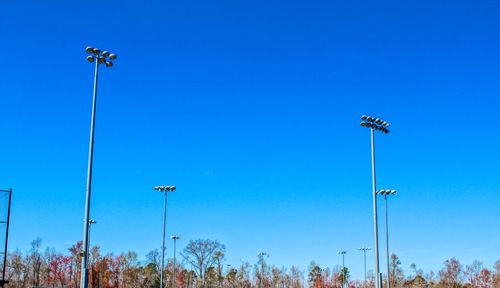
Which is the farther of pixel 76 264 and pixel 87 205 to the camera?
pixel 76 264

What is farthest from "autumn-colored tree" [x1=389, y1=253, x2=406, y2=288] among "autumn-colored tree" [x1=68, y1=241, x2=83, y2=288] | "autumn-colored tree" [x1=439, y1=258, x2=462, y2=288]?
"autumn-colored tree" [x1=68, y1=241, x2=83, y2=288]

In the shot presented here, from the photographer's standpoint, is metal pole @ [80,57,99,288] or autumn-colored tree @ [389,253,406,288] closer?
metal pole @ [80,57,99,288]

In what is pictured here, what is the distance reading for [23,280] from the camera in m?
99.4

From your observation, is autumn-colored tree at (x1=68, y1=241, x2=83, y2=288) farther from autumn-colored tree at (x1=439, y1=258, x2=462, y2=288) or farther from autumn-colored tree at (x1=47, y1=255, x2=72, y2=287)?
autumn-colored tree at (x1=439, y1=258, x2=462, y2=288)

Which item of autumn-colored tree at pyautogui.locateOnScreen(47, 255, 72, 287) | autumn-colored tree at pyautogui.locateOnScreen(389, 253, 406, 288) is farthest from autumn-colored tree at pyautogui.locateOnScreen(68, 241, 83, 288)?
autumn-colored tree at pyautogui.locateOnScreen(389, 253, 406, 288)

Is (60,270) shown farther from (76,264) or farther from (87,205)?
(87,205)

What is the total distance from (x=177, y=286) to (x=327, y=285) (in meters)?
37.2

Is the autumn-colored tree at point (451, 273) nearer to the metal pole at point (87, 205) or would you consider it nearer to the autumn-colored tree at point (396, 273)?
the autumn-colored tree at point (396, 273)

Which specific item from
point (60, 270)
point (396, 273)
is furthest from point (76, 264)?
point (396, 273)

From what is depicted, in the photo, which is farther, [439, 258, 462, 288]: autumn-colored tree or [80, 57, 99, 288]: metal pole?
[439, 258, 462, 288]: autumn-colored tree

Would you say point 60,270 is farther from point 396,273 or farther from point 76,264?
point 396,273

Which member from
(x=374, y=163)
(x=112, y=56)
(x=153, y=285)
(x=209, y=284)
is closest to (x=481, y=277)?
(x=209, y=284)

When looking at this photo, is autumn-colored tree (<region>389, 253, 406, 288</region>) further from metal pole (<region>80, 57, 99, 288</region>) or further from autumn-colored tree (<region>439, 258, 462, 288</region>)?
metal pole (<region>80, 57, 99, 288</region>)

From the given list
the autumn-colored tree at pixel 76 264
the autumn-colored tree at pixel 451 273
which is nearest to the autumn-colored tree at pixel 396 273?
the autumn-colored tree at pixel 451 273
